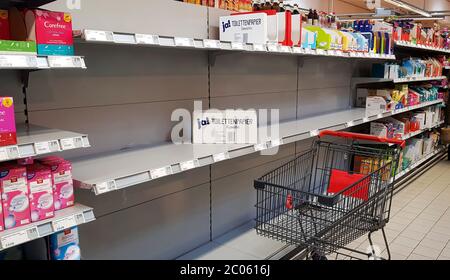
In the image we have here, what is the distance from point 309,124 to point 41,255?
2383 mm

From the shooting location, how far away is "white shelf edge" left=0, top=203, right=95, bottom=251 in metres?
1.37

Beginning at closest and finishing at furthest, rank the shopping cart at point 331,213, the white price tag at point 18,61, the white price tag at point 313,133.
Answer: the white price tag at point 18,61
the shopping cart at point 331,213
the white price tag at point 313,133

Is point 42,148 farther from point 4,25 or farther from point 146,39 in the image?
point 146,39

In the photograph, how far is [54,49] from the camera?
4.85 feet

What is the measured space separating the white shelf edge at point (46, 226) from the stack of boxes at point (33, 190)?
0.03 meters

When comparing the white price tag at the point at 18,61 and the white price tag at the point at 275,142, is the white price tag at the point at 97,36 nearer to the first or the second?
the white price tag at the point at 18,61

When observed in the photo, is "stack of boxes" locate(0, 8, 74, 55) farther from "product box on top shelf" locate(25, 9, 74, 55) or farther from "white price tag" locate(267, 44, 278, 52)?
"white price tag" locate(267, 44, 278, 52)

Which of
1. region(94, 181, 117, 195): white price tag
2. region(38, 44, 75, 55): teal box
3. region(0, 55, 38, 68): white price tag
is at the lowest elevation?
region(94, 181, 117, 195): white price tag

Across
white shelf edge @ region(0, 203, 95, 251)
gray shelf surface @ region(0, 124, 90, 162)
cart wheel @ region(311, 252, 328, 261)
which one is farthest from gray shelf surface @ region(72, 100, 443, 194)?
cart wheel @ region(311, 252, 328, 261)

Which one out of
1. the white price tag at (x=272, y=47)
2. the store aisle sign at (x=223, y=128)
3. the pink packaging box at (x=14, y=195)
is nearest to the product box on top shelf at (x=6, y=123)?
the pink packaging box at (x=14, y=195)

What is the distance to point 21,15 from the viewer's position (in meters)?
1.47

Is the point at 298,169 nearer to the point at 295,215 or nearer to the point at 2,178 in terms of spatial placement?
the point at 295,215

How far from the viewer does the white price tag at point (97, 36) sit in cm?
154
